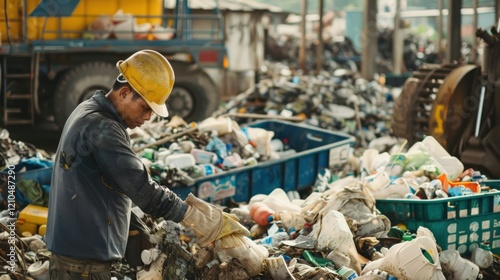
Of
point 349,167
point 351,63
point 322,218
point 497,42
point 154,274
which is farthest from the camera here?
point 351,63

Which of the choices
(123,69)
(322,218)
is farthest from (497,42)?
(123,69)

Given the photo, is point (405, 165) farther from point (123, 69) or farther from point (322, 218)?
point (123, 69)

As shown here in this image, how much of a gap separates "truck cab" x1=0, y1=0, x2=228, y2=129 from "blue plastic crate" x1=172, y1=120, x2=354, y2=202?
3.26m

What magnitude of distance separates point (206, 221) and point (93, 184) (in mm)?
712

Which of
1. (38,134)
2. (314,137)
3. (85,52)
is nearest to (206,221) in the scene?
(314,137)

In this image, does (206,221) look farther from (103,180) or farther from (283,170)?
(283,170)

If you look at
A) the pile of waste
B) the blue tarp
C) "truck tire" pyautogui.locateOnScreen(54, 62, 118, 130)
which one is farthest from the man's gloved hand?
"truck tire" pyautogui.locateOnScreen(54, 62, 118, 130)

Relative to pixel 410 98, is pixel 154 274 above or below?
below

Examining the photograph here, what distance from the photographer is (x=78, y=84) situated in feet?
44.6

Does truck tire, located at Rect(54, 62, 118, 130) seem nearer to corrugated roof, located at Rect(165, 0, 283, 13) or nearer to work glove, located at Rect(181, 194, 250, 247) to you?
corrugated roof, located at Rect(165, 0, 283, 13)

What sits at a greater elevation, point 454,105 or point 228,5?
point 228,5

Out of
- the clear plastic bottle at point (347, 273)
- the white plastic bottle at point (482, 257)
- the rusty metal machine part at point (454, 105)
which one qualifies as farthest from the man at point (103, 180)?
the rusty metal machine part at point (454, 105)

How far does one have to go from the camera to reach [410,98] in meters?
10.3

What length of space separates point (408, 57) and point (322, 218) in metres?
21.1
